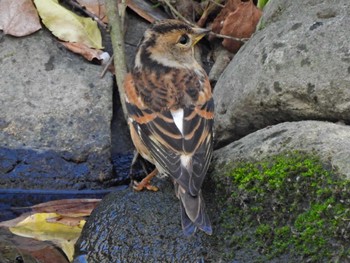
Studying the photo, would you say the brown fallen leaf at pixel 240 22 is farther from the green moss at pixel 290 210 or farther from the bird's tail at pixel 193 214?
the bird's tail at pixel 193 214

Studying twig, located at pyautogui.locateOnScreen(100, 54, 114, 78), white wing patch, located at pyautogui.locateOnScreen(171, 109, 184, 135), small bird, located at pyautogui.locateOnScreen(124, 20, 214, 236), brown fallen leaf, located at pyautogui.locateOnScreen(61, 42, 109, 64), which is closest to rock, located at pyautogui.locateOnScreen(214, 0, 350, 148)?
small bird, located at pyautogui.locateOnScreen(124, 20, 214, 236)

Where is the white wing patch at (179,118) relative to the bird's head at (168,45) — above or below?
below

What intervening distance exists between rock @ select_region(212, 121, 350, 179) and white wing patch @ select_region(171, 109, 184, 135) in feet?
→ 1.24

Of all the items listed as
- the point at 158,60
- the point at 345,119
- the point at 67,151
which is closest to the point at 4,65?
the point at 67,151

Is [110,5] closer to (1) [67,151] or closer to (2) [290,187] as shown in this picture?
(1) [67,151]

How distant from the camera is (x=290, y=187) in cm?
558

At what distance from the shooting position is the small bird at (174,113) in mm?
5781

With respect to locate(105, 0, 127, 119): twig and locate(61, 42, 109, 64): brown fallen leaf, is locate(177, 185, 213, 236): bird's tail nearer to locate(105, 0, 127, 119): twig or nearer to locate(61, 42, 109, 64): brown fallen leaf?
locate(105, 0, 127, 119): twig

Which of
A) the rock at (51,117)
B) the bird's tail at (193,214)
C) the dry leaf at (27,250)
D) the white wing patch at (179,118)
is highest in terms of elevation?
the white wing patch at (179,118)

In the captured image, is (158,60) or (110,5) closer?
(158,60)

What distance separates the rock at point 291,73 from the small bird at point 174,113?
47cm

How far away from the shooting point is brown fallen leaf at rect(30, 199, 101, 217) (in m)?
7.23

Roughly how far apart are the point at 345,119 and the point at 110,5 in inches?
118

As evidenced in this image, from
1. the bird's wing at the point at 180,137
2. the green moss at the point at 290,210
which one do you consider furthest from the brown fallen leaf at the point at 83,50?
the green moss at the point at 290,210
